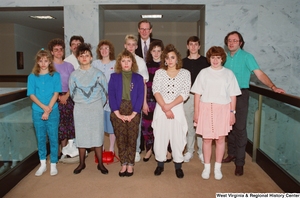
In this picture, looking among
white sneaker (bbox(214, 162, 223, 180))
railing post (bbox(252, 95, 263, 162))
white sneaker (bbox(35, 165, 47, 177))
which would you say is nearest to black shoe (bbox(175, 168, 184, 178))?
white sneaker (bbox(214, 162, 223, 180))

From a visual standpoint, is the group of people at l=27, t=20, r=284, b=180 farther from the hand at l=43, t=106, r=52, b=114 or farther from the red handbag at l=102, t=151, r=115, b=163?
the red handbag at l=102, t=151, r=115, b=163

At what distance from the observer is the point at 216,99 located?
3.56 meters

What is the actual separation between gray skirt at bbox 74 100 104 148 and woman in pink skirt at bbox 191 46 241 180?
1.20 m

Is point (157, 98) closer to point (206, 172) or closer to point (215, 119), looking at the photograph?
point (215, 119)

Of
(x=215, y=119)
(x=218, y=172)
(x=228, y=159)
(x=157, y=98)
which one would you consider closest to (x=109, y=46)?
(x=157, y=98)

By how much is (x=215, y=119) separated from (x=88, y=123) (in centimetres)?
153

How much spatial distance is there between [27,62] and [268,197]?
11744mm

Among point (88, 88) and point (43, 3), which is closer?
point (88, 88)

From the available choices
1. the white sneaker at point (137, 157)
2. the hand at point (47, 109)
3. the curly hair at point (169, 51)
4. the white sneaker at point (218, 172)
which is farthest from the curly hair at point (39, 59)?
the white sneaker at point (218, 172)

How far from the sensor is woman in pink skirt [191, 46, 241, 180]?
11.6ft

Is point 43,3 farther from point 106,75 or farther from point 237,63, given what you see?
point 237,63

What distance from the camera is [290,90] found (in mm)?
5754

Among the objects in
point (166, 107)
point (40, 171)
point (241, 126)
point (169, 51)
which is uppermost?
point (169, 51)

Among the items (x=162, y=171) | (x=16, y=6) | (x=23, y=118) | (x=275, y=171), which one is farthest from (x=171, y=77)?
(x=16, y=6)
